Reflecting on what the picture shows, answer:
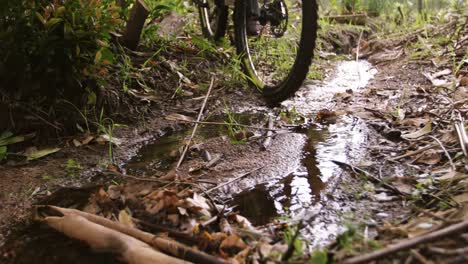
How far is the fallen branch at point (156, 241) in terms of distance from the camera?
46.4 inches

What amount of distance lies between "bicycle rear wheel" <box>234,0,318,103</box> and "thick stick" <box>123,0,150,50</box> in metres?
0.68

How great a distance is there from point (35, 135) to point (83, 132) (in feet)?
0.79

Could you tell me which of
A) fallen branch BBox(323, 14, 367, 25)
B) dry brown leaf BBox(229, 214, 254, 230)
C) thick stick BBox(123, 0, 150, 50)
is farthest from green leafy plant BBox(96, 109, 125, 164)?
fallen branch BBox(323, 14, 367, 25)

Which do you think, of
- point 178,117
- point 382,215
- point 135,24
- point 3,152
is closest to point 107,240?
point 382,215

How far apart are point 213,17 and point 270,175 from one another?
2.30 meters

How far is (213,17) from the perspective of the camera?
12.4ft

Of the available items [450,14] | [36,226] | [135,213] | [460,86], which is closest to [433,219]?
[135,213]

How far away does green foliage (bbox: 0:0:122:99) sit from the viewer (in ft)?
6.79

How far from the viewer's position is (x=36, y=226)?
5.07ft

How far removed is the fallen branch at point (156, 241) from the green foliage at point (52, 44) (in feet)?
3.01

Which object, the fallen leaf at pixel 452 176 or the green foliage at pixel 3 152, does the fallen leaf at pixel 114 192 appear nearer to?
the green foliage at pixel 3 152

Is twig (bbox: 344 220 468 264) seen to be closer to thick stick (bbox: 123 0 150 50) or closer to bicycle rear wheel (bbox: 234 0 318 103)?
bicycle rear wheel (bbox: 234 0 318 103)

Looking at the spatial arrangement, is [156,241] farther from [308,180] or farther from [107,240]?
[308,180]

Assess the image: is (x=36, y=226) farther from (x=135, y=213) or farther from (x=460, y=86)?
(x=460, y=86)
